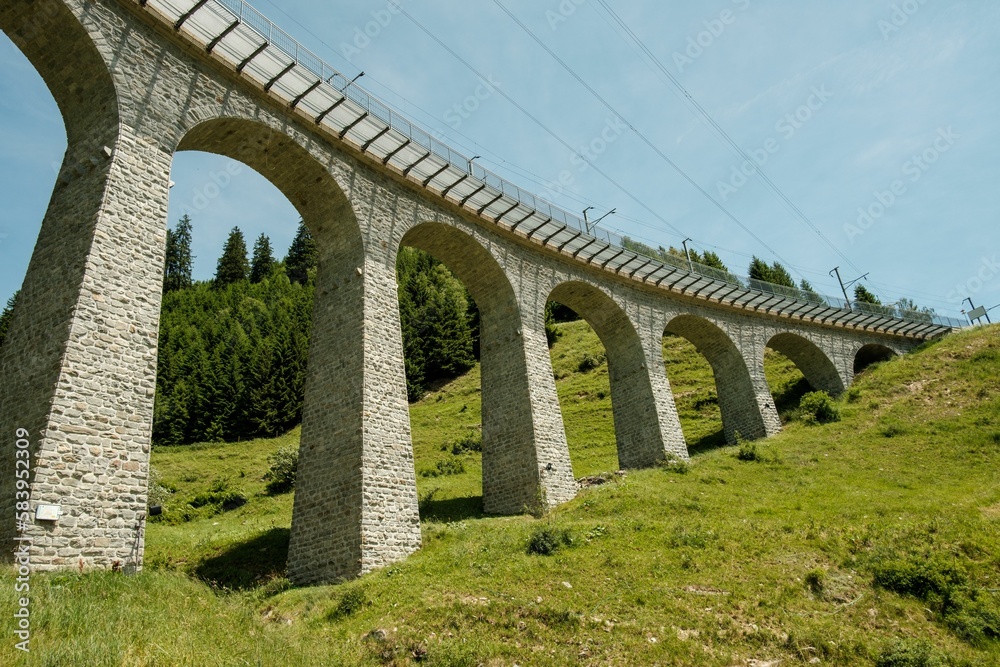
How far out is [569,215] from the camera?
26.2 meters

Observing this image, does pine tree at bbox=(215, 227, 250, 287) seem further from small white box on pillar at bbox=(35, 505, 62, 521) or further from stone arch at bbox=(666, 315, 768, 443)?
small white box on pillar at bbox=(35, 505, 62, 521)

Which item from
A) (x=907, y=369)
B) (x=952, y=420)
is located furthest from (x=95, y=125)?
(x=907, y=369)

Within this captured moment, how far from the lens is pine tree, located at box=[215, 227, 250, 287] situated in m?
79.2

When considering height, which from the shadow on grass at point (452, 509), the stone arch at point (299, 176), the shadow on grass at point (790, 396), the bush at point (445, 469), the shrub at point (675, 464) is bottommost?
the shadow on grass at point (452, 509)

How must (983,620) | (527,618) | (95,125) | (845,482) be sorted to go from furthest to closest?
(845,482), (95,125), (527,618), (983,620)

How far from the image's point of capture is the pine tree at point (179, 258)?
8173 cm

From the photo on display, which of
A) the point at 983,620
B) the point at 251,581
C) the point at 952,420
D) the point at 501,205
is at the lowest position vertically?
the point at 983,620

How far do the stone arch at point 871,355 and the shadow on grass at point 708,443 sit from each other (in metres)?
14.5

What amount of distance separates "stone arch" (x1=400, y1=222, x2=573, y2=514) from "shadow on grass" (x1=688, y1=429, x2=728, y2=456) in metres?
13.0

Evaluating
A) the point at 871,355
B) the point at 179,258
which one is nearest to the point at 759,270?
the point at 871,355

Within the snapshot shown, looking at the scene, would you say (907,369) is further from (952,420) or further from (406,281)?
(406,281)

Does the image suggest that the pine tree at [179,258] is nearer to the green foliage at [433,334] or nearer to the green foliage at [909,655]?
the green foliage at [433,334]

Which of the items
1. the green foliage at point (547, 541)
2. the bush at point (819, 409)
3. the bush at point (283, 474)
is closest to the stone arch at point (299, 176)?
the green foliage at point (547, 541)

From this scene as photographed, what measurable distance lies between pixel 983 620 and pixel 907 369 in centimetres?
2934
